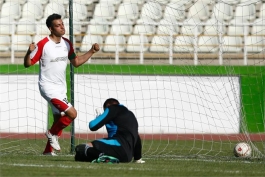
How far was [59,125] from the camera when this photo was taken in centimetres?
1345

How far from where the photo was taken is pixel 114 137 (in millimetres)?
11859

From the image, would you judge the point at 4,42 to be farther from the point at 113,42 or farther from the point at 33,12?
the point at 113,42

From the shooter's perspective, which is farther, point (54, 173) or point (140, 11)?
point (140, 11)

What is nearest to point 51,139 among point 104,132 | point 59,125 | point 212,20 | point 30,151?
point 59,125

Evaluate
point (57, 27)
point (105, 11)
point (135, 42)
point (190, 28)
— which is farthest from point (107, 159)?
point (105, 11)

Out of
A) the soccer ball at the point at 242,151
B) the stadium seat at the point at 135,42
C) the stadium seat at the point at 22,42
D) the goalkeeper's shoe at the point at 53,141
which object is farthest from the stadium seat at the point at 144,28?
the goalkeeper's shoe at the point at 53,141

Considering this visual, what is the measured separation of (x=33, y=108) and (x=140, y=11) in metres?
7.62

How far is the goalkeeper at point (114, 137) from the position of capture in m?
11.7

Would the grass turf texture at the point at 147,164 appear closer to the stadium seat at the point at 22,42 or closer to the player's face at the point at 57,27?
the player's face at the point at 57,27

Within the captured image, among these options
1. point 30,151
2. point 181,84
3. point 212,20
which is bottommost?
point 30,151

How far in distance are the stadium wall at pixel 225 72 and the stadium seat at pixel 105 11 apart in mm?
5412

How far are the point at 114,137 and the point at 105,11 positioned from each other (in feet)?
45.7

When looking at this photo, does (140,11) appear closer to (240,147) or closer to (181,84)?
(181,84)

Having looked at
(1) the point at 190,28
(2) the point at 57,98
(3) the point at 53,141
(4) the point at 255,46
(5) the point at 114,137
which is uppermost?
(1) the point at 190,28
